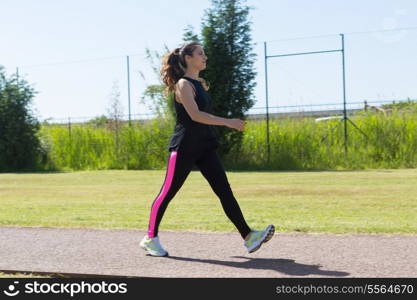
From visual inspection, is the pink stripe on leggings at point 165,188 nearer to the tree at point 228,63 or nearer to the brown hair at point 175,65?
the brown hair at point 175,65

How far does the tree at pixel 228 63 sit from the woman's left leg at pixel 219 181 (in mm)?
15578

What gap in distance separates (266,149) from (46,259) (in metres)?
17.0

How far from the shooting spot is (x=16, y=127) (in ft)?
80.4

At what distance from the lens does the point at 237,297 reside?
13.4ft

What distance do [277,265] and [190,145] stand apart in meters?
1.31

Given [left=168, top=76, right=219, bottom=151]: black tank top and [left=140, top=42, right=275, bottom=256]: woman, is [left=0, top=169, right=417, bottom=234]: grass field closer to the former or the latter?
[left=140, top=42, right=275, bottom=256]: woman

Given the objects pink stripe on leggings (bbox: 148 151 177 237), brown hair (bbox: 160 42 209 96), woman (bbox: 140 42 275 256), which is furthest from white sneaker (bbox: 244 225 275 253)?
brown hair (bbox: 160 42 209 96)

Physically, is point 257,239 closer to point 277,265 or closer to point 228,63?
point 277,265

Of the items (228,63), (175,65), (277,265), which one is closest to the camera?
(277,265)

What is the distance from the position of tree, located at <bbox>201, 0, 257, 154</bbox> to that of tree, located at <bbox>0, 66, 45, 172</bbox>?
26.3 feet

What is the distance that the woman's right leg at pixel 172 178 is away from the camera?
560 centimetres

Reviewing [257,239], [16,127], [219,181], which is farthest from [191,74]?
[16,127]

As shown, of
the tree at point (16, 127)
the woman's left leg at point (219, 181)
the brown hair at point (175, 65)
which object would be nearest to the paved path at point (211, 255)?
the woman's left leg at point (219, 181)

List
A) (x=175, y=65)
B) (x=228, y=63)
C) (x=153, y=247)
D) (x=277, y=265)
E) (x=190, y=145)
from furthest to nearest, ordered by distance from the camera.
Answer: (x=228, y=63), (x=175, y=65), (x=153, y=247), (x=190, y=145), (x=277, y=265)
